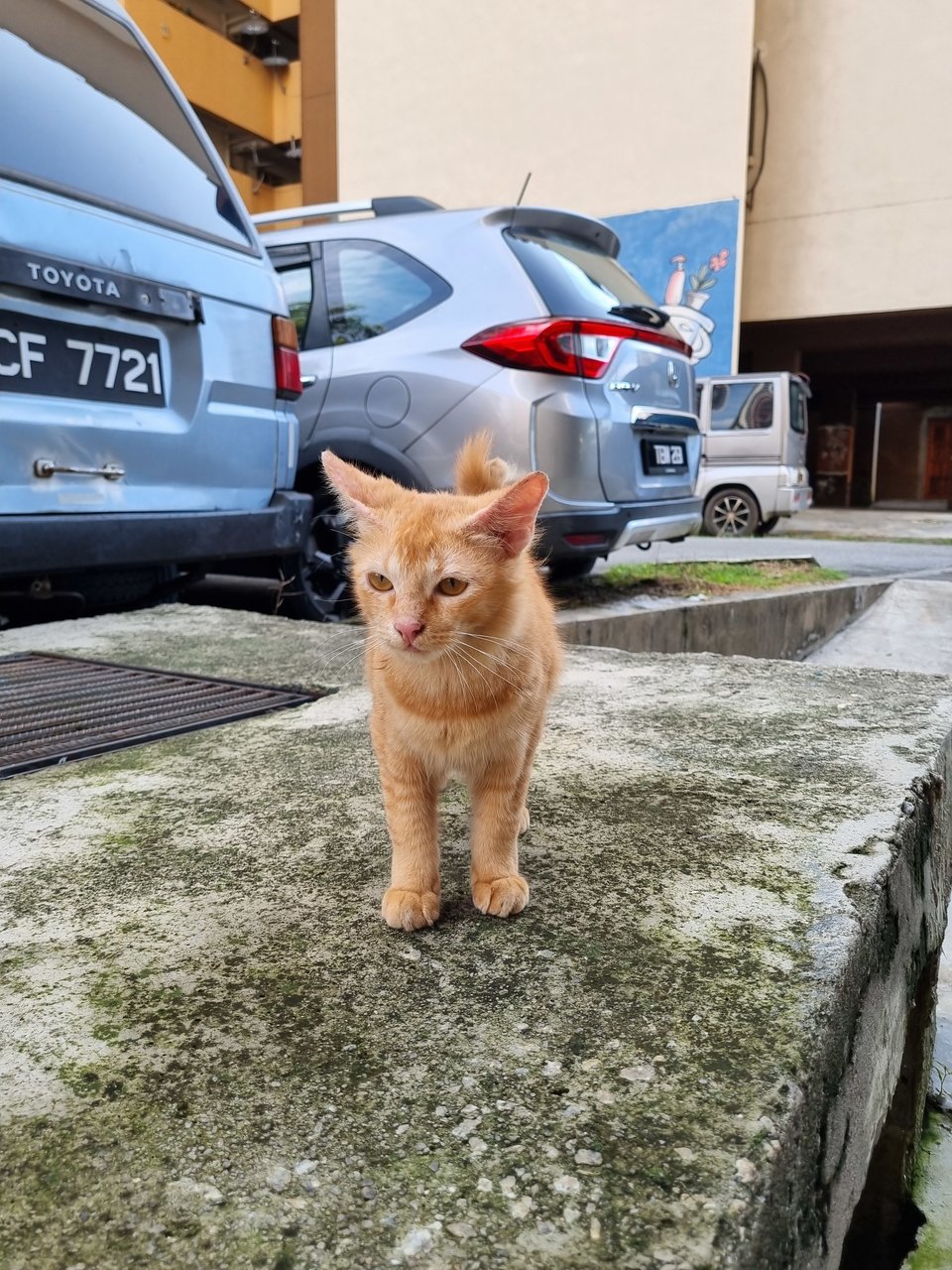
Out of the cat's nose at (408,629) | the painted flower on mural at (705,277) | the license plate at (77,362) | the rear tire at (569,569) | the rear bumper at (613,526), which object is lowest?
the rear tire at (569,569)

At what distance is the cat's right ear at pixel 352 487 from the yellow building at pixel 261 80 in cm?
2102

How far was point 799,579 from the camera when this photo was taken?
274 inches

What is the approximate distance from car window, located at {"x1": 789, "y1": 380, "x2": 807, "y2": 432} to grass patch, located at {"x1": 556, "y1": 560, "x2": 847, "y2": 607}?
5.94 meters

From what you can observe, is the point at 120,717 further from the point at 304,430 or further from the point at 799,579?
the point at 799,579

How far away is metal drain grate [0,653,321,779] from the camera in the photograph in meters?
2.37

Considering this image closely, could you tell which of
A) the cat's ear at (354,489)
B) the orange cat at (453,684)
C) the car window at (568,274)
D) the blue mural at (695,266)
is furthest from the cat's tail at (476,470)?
the blue mural at (695,266)

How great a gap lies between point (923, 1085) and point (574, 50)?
60.7ft

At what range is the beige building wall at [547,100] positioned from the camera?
1571 centimetres

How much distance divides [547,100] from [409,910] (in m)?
18.6

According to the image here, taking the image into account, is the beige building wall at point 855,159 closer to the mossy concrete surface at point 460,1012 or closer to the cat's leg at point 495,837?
the mossy concrete surface at point 460,1012

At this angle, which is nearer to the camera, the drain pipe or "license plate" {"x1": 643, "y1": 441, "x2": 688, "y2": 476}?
"license plate" {"x1": 643, "y1": 441, "x2": 688, "y2": 476}

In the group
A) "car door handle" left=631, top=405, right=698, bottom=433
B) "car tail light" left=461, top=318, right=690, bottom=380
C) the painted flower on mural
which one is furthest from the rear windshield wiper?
the painted flower on mural

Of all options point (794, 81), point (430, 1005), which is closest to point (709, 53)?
point (794, 81)

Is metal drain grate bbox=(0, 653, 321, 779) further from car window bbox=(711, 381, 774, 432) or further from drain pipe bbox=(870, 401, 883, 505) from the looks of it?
drain pipe bbox=(870, 401, 883, 505)
